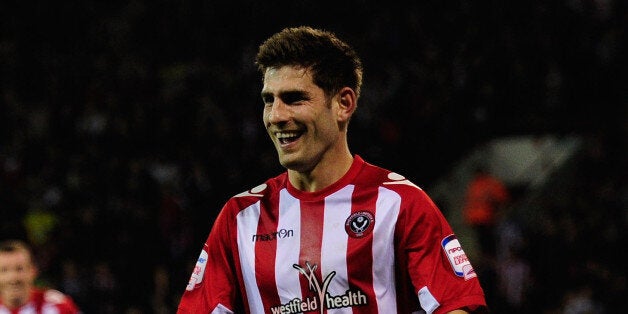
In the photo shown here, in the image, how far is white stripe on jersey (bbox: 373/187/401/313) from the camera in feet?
10.4

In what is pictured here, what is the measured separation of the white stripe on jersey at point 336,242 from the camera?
124 inches

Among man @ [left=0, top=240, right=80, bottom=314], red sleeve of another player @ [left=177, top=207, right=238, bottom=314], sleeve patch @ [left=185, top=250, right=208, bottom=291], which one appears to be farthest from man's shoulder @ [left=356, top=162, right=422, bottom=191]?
man @ [left=0, top=240, right=80, bottom=314]

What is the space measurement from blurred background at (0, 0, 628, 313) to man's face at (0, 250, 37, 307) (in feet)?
12.5

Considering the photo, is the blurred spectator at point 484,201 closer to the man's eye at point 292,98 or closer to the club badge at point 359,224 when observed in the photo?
the club badge at point 359,224

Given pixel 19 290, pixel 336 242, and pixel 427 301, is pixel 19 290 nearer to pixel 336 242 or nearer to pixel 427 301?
pixel 336 242

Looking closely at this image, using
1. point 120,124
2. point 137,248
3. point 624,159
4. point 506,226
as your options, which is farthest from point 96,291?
point 624,159

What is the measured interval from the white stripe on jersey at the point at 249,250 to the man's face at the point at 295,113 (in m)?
0.28

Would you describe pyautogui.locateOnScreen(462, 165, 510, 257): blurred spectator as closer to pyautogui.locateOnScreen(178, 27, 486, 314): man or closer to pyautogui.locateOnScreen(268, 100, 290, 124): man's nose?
pyautogui.locateOnScreen(178, 27, 486, 314): man

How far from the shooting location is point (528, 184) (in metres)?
12.2

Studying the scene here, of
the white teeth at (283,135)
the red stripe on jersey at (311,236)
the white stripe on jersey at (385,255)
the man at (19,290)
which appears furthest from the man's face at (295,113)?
the man at (19,290)

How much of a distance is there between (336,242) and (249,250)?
309mm

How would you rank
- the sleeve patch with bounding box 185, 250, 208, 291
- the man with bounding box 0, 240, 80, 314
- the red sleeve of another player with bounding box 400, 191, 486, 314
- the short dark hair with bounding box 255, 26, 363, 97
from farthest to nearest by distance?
the man with bounding box 0, 240, 80, 314 < the sleeve patch with bounding box 185, 250, 208, 291 < the short dark hair with bounding box 255, 26, 363, 97 < the red sleeve of another player with bounding box 400, 191, 486, 314

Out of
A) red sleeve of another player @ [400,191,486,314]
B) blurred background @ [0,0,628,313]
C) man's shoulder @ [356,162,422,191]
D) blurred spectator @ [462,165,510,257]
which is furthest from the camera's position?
blurred spectator @ [462,165,510,257]

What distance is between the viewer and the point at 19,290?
5852 mm
